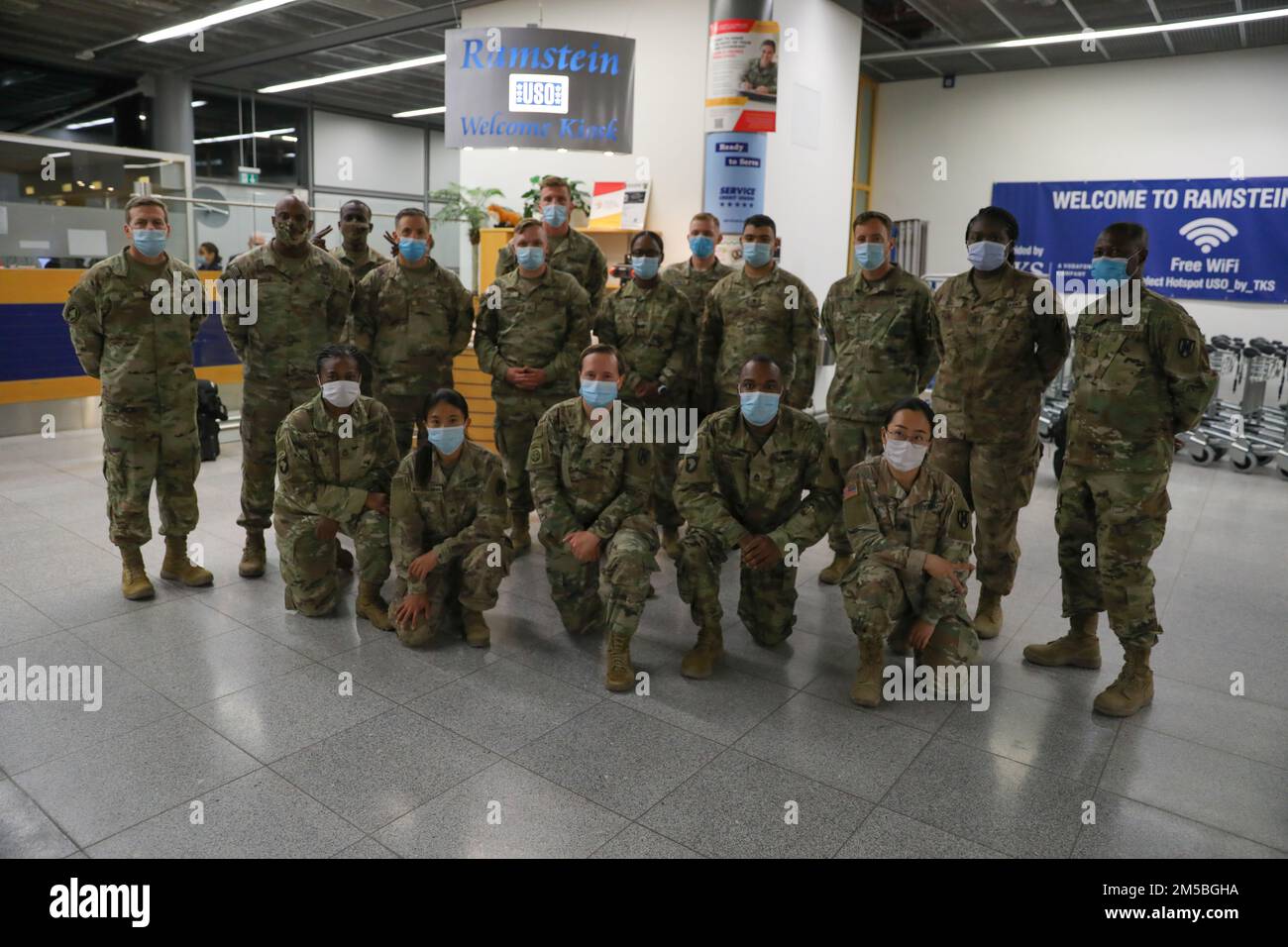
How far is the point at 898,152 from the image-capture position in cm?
1098

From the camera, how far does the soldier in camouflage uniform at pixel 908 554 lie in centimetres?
312

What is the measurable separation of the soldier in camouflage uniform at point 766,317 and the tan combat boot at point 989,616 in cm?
124

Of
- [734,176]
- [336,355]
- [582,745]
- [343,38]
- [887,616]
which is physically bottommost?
[582,745]

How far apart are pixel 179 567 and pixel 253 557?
31 cm

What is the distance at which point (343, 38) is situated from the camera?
32.8 ft

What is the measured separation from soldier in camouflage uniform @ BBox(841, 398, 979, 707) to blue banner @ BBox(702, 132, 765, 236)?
12.1 ft

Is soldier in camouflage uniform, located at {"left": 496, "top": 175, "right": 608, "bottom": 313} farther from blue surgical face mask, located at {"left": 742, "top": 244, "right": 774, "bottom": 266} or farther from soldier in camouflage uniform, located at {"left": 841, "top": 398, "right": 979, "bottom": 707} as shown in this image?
soldier in camouflage uniform, located at {"left": 841, "top": 398, "right": 979, "bottom": 707}

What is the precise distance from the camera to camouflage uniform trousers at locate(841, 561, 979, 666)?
123 inches

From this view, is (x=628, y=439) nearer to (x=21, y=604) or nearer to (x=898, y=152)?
(x=21, y=604)

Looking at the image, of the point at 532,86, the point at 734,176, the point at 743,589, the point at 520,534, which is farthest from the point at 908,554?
the point at 734,176

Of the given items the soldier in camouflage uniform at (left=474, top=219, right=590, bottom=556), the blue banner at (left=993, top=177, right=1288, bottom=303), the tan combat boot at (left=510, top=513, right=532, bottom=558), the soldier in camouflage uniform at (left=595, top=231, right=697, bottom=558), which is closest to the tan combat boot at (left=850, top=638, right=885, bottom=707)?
the soldier in camouflage uniform at (left=595, top=231, right=697, bottom=558)

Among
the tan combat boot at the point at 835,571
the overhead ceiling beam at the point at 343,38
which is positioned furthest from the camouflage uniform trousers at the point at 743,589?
the overhead ceiling beam at the point at 343,38

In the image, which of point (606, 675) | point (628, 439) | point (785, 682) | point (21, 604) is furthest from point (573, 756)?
point (21, 604)

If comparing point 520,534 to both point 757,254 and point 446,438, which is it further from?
point 757,254
